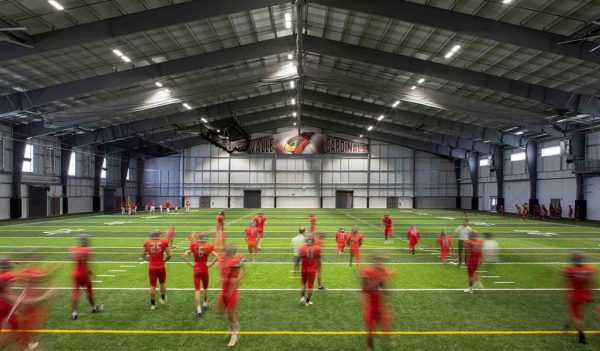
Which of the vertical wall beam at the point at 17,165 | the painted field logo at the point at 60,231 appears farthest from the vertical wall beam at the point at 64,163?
the painted field logo at the point at 60,231

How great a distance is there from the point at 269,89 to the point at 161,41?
18.6 meters

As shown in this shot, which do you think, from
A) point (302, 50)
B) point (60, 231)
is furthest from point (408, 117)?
point (60, 231)

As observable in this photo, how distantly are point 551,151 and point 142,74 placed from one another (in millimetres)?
40575

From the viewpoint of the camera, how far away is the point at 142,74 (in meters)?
24.6

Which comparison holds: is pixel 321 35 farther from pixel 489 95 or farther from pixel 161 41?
pixel 489 95

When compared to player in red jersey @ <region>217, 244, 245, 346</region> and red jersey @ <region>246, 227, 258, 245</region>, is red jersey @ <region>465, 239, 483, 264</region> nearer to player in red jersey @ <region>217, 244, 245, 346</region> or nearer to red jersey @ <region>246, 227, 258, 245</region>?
player in red jersey @ <region>217, 244, 245, 346</region>

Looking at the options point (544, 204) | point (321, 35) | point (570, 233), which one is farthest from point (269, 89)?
point (544, 204)

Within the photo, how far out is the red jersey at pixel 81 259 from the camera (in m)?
9.23

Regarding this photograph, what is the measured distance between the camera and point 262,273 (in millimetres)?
14852

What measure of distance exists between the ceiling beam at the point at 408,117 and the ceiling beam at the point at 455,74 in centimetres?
1531

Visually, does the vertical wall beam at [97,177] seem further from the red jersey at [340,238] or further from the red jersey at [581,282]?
the red jersey at [581,282]

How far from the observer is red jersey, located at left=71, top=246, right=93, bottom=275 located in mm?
9227

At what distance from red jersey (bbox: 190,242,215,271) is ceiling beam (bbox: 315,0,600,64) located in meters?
14.0

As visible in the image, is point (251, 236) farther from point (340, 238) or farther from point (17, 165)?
point (17, 165)
